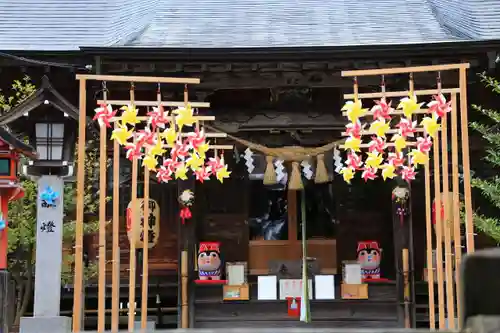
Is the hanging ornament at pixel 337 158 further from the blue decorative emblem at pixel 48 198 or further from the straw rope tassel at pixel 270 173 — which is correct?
the blue decorative emblem at pixel 48 198

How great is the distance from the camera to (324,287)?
11.4m

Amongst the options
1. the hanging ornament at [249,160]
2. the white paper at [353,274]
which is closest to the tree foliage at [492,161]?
the white paper at [353,274]

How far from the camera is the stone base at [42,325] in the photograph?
10.0m

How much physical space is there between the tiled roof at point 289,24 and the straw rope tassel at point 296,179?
2100 millimetres

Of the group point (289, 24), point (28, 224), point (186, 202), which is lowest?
point (28, 224)

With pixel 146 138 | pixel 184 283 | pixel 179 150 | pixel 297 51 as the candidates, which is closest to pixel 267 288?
pixel 184 283

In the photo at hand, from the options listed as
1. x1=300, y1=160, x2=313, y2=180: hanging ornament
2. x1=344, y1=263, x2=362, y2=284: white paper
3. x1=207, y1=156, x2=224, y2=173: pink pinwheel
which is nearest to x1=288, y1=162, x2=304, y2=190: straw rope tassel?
x1=300, y1=160, x2=313, y2=180: hanging ornament

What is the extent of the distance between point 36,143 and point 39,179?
62cm

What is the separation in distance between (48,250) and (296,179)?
14.2 feet

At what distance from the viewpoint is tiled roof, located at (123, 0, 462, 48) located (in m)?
10.8

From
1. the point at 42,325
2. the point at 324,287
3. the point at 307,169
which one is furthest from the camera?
the point at 324,287

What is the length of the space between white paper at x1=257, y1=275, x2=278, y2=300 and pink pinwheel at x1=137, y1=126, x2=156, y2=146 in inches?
178

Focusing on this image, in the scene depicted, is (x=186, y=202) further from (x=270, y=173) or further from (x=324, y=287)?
(x=324, y=287)

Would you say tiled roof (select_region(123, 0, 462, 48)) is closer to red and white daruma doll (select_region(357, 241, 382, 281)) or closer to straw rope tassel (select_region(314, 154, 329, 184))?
straw rope tassel (select_region(314, 154, 329, 184))
